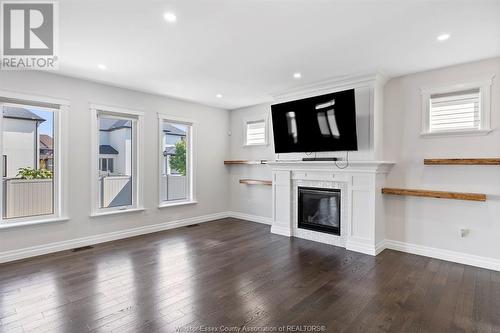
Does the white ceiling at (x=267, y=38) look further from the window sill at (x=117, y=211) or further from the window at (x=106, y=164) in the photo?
the window sill at (x=117, y=211)

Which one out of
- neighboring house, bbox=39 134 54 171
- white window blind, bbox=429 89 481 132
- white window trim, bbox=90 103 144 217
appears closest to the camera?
white window blind, bbox=429 89 481 132

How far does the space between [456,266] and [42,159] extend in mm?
6184

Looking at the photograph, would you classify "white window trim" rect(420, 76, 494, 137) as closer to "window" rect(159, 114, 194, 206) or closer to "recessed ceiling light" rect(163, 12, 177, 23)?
"recessed ceiling light" rect(163, 12, 177, 23)

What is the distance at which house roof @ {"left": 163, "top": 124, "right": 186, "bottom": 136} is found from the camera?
5.75 meters

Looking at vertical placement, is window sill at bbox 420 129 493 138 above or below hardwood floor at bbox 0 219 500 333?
above

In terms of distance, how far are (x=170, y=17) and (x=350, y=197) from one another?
3.52m

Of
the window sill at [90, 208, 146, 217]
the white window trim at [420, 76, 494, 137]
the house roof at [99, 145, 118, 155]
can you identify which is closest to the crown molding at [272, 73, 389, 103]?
the white window trim at [420, 76, 494, 137]

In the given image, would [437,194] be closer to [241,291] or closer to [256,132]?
[241,291]

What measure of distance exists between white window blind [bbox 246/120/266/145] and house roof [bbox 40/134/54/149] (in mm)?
3827

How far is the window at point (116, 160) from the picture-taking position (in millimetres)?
4664

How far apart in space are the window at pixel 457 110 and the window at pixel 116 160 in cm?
491

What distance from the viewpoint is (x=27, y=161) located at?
407 centimetres
